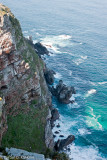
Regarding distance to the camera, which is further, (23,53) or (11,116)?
(23,53)

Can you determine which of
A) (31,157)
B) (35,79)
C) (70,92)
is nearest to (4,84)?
(35,79)

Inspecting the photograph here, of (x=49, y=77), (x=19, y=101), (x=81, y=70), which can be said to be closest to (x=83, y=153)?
(x=19, y=101)

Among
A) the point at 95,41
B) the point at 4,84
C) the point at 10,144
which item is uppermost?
the point at 95,41

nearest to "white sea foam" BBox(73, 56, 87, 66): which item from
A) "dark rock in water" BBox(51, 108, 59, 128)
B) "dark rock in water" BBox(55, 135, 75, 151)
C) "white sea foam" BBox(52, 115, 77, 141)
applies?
"dark rock in water" BBox(51, 108, 59, 128)

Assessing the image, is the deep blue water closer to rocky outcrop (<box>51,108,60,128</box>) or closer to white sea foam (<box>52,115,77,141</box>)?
white sea foam (<box>52,115,77,141</box>)

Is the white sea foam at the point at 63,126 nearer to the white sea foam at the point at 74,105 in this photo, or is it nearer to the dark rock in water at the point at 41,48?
the white sea foam at the point at 74,105

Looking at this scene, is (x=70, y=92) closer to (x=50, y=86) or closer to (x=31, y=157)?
(x=50, y=86)
